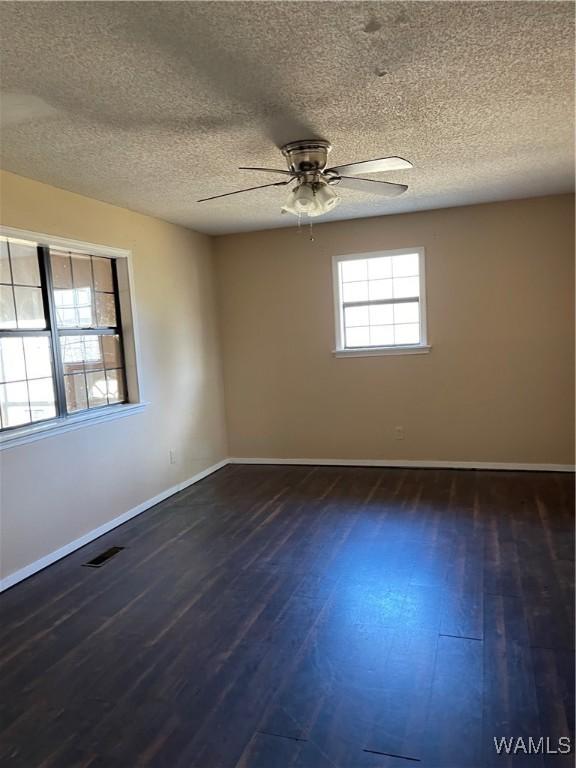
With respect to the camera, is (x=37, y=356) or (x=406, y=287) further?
(x=406, y=287)

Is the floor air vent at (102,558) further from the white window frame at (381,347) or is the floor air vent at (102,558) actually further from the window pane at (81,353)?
the white window frame at (381,347)

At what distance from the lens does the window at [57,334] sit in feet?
10.9

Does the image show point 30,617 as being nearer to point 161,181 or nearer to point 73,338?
point 73,338

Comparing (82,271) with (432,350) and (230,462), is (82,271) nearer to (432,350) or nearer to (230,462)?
(230,462)

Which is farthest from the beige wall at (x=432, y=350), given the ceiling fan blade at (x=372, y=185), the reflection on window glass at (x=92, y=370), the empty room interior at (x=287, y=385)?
the ceiling fan blade at (x=372, y=185)

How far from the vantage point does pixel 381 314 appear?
17.2 feet

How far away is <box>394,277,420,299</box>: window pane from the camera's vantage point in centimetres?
510

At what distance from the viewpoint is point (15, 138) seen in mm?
2652

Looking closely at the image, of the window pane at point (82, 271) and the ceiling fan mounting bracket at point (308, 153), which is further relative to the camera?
A: the window pane at point (82, 271)

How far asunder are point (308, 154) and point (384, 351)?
2.62m

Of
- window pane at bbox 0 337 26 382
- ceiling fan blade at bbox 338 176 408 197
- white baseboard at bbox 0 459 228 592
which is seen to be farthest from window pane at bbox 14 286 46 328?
ceiling fan blade at bbox 338 176 408 197

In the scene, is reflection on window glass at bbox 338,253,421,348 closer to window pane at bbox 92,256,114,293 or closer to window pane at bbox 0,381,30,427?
window pane at bbox 92,256,114,293

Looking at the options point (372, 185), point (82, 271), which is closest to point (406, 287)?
point (372, 185)

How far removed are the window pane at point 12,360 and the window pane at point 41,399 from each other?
4.7 inches
